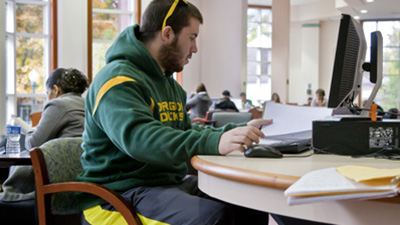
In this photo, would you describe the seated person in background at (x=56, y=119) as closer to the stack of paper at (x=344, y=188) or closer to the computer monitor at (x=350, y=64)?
the computer monitor at (x=350, y=64)

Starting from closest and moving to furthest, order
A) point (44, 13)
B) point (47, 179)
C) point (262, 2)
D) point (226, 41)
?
point (47, 179), point (44, 13), point (226, 41), point (262, 2)

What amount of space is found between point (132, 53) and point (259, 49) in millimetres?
14725

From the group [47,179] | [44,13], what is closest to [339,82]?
[47,179]

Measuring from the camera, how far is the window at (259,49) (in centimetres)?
1586

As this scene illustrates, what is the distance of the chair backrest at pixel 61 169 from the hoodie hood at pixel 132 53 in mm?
382

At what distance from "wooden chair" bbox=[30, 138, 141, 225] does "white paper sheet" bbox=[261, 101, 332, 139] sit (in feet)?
2.39

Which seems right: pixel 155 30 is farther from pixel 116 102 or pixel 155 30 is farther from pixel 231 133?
pixel 231 133

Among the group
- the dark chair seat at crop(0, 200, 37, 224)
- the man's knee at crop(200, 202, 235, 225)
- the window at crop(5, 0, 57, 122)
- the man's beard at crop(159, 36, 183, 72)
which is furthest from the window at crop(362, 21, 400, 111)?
the man's knee at crop(200, 202, 235, 225)

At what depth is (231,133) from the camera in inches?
50.2

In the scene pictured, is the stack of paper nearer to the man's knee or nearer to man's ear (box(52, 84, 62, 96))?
the man's knee

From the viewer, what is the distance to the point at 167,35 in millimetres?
1685

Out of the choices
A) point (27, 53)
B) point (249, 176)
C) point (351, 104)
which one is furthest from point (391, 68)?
point (249, 176)

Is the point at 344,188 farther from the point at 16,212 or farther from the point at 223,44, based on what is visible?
the point at 223,44

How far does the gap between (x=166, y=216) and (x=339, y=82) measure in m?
0.78
